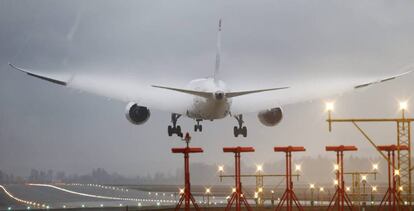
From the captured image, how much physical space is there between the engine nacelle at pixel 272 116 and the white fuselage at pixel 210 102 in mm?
9278

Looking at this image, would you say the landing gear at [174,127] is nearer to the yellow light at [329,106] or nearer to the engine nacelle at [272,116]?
the engine nacelle at [272,116]

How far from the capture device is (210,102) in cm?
7450

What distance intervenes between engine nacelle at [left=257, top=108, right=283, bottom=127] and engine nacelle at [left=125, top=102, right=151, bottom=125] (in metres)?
13.8

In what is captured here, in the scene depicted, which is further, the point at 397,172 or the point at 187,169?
the point at 187,169

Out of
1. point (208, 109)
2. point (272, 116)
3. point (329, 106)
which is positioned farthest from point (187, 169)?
point (272, 116)

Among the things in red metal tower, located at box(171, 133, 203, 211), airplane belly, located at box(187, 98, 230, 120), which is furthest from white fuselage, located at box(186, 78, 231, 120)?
red metal tower, located at box(171, 133, 203, 211)

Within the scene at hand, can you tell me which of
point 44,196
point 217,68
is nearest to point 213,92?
point 217,68

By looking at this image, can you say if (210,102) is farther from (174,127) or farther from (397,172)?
(397,172)

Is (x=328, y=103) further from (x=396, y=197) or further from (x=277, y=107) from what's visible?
(x=277, y=107)

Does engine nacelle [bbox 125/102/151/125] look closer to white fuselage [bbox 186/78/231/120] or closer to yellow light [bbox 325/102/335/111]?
white fuselage [bbox 186/78/231/120]

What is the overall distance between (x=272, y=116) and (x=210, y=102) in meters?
13.0

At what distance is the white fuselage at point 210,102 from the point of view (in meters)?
73.6

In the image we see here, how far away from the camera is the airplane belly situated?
244 ft

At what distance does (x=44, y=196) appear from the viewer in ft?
504
